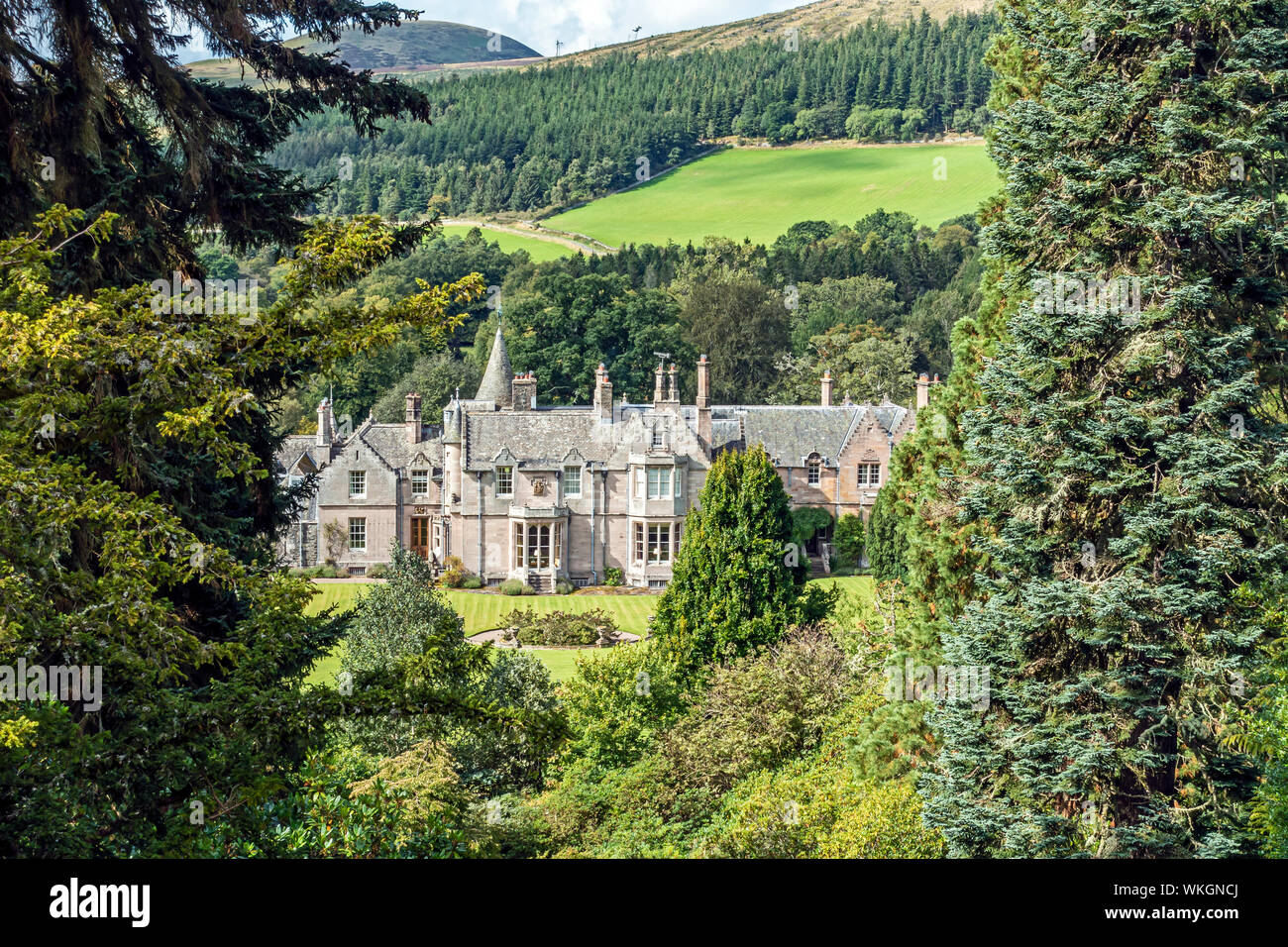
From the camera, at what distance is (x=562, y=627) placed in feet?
132

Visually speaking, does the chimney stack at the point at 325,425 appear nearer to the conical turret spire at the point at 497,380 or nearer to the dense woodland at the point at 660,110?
the conical turret spire at the point at 497,380

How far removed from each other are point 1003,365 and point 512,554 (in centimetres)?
3921

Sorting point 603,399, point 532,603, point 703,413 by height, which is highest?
point 603,399

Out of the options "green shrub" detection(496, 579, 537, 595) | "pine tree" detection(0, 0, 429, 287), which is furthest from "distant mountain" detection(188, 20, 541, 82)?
"pine tree" detection(0, 0, 429, 287)

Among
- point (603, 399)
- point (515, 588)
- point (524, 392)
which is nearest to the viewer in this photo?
point (515, 588)

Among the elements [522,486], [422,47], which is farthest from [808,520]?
[422,47]

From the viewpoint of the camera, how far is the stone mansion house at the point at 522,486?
170 ft

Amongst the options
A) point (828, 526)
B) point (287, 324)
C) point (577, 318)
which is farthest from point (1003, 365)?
point (577, 318)

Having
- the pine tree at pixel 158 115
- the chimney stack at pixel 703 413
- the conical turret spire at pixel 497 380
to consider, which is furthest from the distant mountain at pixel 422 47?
the pine tree at pixel 158 115

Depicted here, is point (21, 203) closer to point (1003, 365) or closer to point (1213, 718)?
point (1003, 365)

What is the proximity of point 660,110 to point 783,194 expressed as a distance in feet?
64.3

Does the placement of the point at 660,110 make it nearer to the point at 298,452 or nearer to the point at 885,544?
the point at 298,452

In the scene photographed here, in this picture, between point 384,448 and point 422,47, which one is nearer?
point 384,448

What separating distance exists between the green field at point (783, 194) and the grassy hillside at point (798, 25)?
37272 mm
